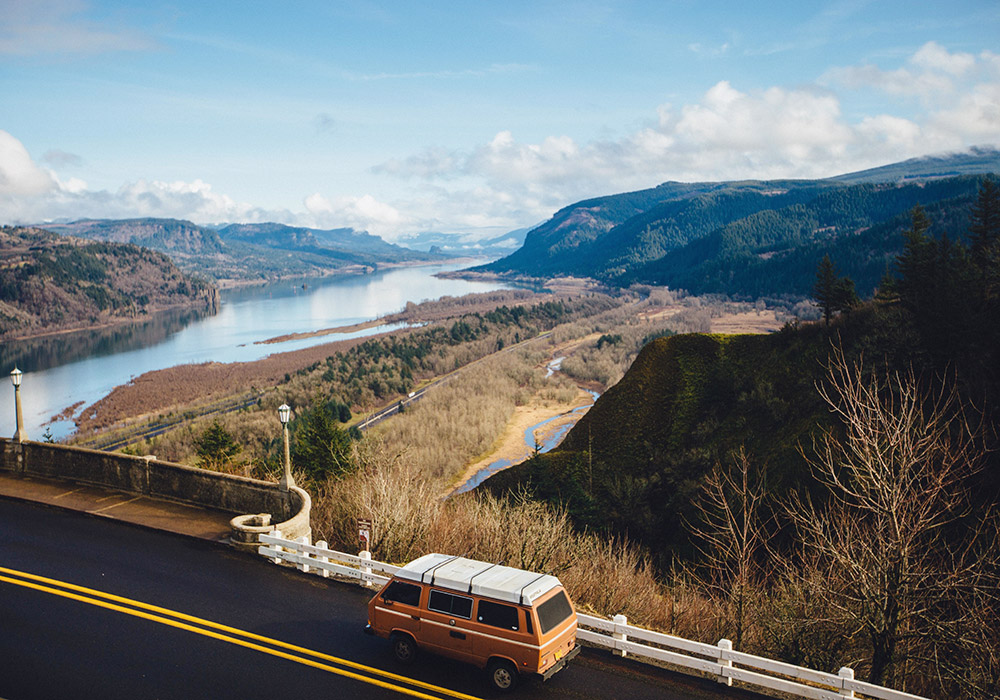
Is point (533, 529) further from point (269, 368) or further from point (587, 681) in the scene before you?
point (269, 368)

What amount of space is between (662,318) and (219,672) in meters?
161

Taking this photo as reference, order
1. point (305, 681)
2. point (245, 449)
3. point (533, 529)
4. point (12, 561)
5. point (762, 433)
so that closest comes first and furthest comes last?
point (305, 681)
point (12, 561)
point (533, 529)
point (762, 433)
point (245, 449)

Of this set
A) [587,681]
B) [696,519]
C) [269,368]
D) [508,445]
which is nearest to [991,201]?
[696,519]

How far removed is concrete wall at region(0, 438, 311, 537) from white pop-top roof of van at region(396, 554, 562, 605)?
6.67 metres

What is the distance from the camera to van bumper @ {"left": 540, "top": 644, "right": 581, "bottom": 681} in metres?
12.0

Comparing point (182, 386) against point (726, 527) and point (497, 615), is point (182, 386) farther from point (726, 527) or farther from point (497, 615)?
point (497, 615)

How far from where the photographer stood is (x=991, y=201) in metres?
57.1

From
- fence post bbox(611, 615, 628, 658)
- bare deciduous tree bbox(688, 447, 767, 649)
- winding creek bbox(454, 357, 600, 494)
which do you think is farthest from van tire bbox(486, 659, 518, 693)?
winding creek bbox(454, 357, 600, 494)

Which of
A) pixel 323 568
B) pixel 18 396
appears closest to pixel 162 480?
pixel 18 396

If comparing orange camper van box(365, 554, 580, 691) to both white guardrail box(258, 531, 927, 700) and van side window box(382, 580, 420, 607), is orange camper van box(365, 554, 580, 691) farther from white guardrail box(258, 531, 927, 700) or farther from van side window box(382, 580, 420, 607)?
white guardrail box(258, 531, 927, 700)

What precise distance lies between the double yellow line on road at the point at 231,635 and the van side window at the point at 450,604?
1.25 meters

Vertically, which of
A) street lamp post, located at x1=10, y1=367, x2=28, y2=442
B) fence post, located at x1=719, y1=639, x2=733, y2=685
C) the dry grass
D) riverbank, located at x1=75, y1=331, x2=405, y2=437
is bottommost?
riverbank, located at x1=75, y1=331, x2=405, y2=437

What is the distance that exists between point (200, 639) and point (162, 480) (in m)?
9.81

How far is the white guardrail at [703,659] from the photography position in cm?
1216
